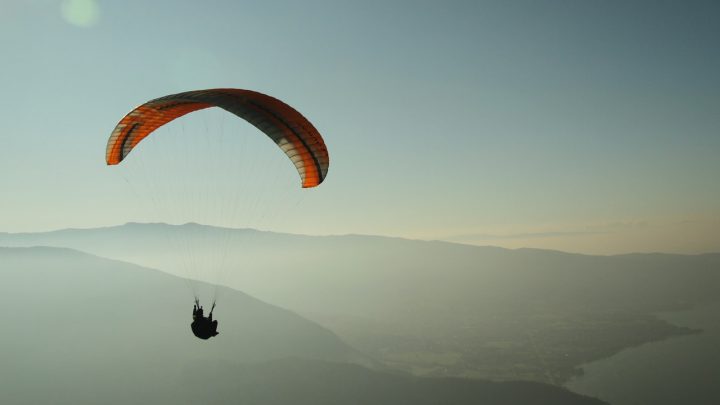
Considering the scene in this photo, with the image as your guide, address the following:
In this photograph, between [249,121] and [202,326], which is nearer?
[202,326]

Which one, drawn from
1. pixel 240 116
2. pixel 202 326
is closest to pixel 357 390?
pixel 202 326

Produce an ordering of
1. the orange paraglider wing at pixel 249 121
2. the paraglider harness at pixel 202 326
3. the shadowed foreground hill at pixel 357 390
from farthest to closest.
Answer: the shadowed foreground hill at pixel 357 390 < the paraglider harness at pixel 202 326 < the orange paraglider wing at pixel 249 121

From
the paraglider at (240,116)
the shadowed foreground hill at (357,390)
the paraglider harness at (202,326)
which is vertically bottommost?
the shadowed foreground hill at (357,390)

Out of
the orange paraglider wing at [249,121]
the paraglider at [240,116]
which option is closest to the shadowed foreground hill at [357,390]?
the paraglider at [240,116]

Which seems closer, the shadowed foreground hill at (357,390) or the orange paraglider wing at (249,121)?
the orange paraglider wing at (249,121)

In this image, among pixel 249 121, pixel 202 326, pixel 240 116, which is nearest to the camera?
pixel 202 326

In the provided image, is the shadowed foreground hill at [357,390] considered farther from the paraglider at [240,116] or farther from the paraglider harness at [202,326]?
the paraglider at [240,116]

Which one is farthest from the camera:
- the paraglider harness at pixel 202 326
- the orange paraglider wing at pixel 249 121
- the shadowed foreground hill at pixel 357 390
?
the shadowed foreground hill at pixel 357 390

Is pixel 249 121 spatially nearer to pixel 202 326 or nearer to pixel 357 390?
pixel 202 326
